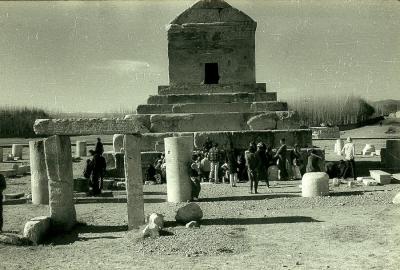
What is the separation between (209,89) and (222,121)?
1864mm

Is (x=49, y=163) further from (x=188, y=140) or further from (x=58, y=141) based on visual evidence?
(x=188, y=140)

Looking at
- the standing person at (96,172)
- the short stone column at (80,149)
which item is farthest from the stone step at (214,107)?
the short stone column at (80,149)

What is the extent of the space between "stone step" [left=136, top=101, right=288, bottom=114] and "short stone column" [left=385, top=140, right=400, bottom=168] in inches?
176

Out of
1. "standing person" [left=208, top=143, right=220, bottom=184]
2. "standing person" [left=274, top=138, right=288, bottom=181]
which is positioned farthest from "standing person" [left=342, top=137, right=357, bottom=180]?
"standing person" [left=208, top=143, right=220, bottom=184]

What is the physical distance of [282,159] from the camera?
1672cm

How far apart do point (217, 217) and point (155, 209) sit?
1904 millimetres

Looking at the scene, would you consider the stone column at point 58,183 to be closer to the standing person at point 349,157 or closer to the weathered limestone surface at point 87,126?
the weathered limestone surface at point 87,126

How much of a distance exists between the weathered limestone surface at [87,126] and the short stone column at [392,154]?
13.1m

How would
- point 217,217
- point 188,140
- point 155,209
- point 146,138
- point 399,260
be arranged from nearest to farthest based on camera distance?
point 399,260
point 217,217
point 155,209
point 188,140
point 146,138

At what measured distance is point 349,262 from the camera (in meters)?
7.00

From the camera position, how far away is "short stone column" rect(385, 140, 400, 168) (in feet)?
64.2

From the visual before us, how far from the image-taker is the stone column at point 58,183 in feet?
32.5

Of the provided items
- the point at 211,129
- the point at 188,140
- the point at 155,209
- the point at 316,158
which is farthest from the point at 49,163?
the point at 211,129

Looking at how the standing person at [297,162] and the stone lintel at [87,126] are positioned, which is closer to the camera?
the stone lintel at [87,126]
